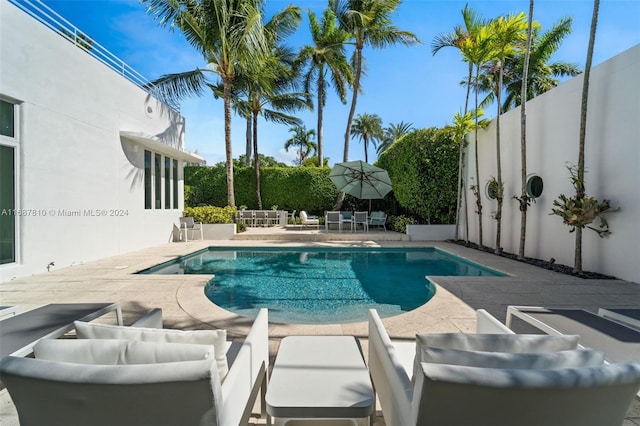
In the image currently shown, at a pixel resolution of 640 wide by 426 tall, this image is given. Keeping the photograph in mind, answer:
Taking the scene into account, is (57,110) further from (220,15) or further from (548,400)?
(548,400)

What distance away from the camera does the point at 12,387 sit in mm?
1244

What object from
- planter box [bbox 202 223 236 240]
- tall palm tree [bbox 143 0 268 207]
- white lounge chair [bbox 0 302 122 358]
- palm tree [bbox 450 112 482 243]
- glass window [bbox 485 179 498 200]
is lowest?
white lounge chair [bbox 0 302 122 358]

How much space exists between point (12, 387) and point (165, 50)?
1461cm

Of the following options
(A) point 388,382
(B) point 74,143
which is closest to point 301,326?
(A) point 388,382

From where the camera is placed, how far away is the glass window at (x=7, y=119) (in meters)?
5.96

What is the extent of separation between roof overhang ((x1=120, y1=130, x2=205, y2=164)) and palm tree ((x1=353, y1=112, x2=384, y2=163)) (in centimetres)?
2552

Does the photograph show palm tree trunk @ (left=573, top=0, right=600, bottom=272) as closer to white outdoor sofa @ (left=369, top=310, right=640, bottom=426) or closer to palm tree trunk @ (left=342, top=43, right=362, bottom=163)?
white outdoor sofa @ (left=369, top=310, right=640, bottom=426)

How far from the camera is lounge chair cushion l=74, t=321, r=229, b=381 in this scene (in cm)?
160

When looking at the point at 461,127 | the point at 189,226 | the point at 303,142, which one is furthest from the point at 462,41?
the point at 303,142

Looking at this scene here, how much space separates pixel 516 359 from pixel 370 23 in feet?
52.2

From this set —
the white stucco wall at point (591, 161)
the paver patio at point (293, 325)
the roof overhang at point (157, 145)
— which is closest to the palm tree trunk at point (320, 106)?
the roof overhang at point (157, 145)

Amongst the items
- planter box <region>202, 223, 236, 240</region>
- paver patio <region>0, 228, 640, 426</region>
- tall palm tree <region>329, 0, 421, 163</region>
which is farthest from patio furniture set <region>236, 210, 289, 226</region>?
paver patio <region>0, 228, 640, 426</region>

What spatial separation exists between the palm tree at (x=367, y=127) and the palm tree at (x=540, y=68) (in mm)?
16286

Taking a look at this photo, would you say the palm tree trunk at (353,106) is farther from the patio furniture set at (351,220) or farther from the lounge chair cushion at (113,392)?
the lounge chair cushion at (113,392)
